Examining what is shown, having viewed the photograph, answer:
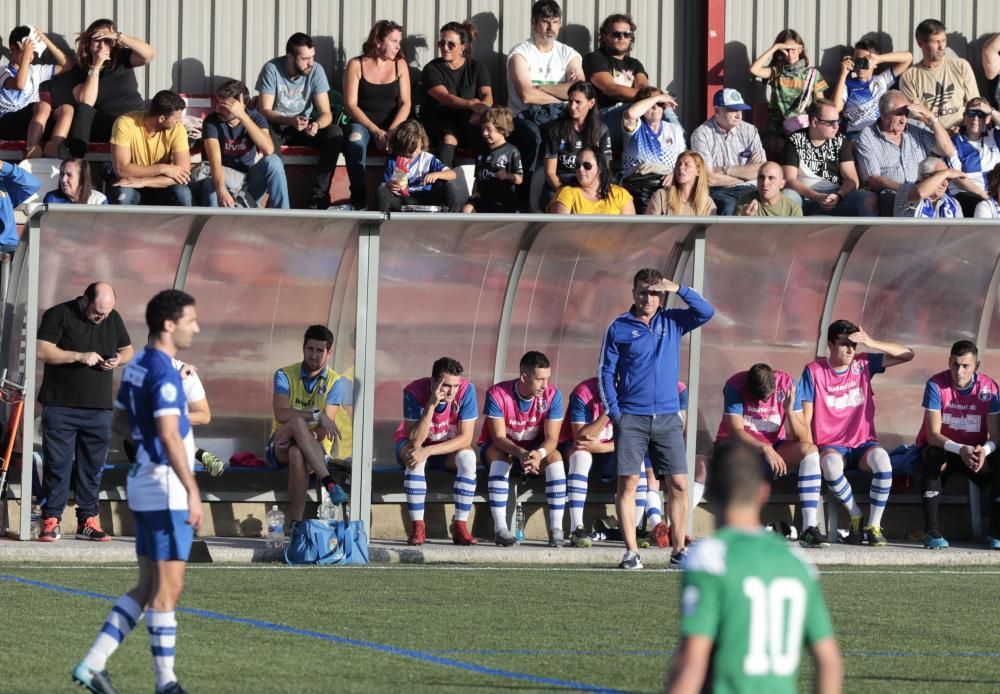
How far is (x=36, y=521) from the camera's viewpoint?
461 inches

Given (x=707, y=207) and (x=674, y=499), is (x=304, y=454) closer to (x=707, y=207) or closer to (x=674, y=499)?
(x=674, y=499)

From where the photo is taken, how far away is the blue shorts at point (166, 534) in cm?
618

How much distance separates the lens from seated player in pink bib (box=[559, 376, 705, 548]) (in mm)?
12070

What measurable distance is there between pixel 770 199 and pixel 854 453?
2182 millimetres

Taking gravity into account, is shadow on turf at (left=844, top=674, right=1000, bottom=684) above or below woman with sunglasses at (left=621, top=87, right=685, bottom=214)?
Result: below

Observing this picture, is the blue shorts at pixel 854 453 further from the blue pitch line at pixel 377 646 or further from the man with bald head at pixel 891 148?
the blue pitch line at pixel 377 646

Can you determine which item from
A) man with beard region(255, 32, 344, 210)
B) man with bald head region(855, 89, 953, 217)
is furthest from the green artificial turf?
man with beard region(255, 32, 344, 210)

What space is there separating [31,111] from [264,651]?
8.72m

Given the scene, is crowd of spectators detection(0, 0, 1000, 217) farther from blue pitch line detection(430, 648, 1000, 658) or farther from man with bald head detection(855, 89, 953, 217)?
blue pitch line detection(430, 648, 1000, 658)

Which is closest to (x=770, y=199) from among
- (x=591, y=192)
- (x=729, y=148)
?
(x=729, y=148)

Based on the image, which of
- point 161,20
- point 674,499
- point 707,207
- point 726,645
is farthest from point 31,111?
point 726,645

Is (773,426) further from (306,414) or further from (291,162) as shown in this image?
(291,162)

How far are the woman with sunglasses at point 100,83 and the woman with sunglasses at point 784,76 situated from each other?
5460 millimetres

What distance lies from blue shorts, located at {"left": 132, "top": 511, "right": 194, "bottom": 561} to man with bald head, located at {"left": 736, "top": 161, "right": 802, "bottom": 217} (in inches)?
315
